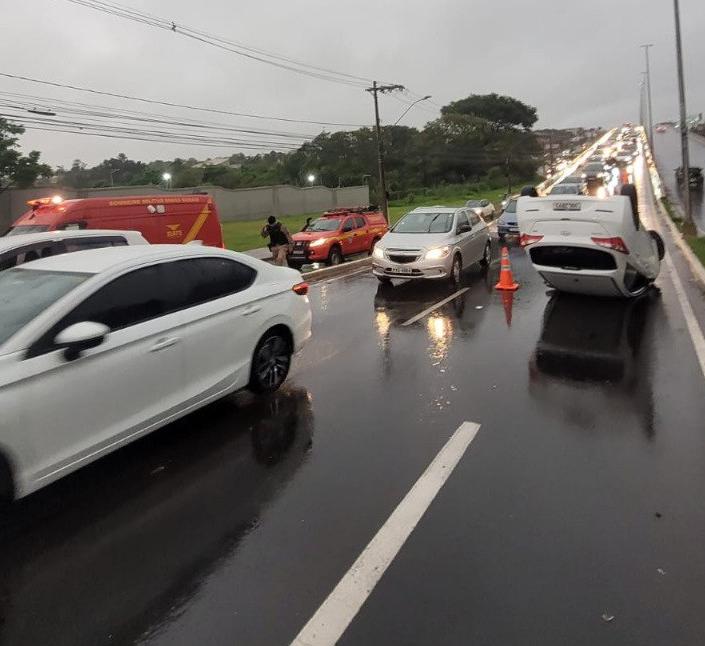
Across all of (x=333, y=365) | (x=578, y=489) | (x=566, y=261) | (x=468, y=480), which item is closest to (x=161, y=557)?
(x=468, y=480)

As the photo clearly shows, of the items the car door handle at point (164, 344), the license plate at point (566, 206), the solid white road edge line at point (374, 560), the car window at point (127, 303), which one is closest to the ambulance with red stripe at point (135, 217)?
the license plate at point (566, 206)

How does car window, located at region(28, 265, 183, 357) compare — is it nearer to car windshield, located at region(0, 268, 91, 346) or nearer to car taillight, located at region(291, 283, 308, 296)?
car windshield, located at region(0, 268, 91, 346)

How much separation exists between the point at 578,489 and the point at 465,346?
12.5 feet

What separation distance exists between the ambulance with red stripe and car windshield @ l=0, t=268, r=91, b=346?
9.23m

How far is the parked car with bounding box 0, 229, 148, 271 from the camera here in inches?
322

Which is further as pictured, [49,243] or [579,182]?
[579,182]

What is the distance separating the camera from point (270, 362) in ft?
19.1

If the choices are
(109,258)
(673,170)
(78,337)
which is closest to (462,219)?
(109,258)

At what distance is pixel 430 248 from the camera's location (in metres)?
11.5

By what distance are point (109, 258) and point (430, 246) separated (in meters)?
7.84

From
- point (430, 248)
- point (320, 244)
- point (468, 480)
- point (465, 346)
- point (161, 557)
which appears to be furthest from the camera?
point (320, 244)

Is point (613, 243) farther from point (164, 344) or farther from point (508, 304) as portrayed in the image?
point (164, 344)

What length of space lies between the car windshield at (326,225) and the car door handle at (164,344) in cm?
1409

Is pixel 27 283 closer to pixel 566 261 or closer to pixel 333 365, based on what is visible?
pixel 333 365
